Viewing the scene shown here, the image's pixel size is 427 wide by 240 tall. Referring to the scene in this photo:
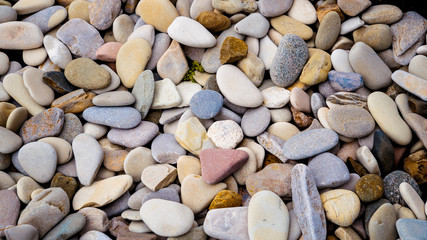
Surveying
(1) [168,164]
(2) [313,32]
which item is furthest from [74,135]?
(2) [313,32]

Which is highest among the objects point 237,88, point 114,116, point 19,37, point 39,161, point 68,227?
point 19,37

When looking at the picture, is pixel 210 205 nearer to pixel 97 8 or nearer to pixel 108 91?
pixel 108 91

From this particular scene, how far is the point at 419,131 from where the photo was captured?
1674mm

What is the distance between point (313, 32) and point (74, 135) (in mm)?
1387

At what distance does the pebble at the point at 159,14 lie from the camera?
2070 mm

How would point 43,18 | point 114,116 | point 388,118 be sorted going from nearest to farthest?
point 388,118, point 114,116, point 43,18

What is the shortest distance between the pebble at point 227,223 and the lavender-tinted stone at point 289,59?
2.37 feet

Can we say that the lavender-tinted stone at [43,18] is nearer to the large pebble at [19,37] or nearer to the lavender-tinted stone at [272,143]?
the large pebble at [19,37]

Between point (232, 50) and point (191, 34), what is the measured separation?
0.78 feet

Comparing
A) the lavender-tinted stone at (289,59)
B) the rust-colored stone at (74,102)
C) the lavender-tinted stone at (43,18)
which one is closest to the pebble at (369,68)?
the lavender-tinted stone at (289,59)

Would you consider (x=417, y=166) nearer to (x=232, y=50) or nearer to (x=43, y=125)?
(x=232, y=50)

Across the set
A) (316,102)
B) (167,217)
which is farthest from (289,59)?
(167,217)

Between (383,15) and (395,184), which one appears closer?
(395,184)

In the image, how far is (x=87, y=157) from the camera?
5.65ft
